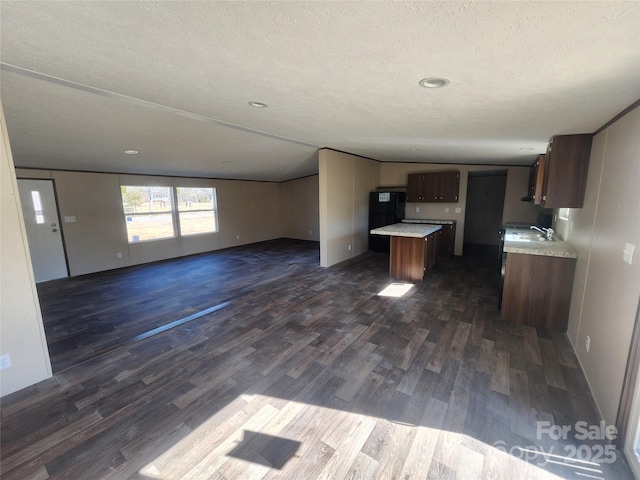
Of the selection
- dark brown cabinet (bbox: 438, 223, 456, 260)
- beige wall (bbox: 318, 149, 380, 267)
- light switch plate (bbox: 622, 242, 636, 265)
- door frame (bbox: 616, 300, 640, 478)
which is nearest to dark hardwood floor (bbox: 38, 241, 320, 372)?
beige wall (bbox: 318, 149, 380, 267)

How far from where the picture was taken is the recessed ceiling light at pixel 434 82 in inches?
70.5

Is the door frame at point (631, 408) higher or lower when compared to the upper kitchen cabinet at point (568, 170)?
lower

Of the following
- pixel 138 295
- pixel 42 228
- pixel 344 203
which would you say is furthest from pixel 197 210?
pixel 344 203

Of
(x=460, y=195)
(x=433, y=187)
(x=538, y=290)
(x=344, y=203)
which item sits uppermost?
(x=433, y=187)

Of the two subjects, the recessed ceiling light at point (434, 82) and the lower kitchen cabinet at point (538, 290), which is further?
the lower kitchen cabinet at point (538, 290)

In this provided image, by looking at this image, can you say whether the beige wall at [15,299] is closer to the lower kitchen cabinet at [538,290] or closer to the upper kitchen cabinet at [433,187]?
the lower kitchen cabinet at [538,290]

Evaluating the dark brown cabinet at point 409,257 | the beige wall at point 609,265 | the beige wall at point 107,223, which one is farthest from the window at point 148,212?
the beige wall at point 609,265

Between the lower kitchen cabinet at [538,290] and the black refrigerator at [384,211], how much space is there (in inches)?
136

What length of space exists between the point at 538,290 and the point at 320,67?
3249 mm

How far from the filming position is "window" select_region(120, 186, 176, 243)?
20.0ft

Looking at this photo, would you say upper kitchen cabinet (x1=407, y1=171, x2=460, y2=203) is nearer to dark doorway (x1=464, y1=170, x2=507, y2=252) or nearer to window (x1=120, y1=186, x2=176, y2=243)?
dark doorway (x1=464, y1=170, x2=507, y2=252)

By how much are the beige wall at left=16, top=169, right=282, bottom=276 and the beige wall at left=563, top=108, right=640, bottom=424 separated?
24.9 ft

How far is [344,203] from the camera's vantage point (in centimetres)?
593

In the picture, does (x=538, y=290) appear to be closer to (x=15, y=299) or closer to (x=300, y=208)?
(x=15, y=299)
